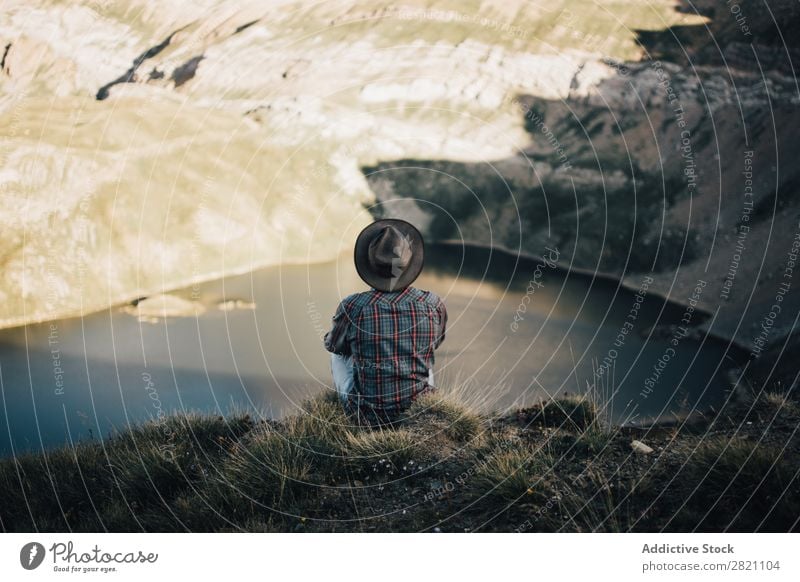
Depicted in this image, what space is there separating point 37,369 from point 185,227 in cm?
1143

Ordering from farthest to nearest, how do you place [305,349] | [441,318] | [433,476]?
1. [305,349]
2. [441,318]
3. [433,476]

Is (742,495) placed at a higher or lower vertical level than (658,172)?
higher

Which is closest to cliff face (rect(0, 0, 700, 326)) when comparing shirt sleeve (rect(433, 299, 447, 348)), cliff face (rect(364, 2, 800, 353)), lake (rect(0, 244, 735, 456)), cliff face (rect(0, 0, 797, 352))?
cliff face (rect(0, 0, 797, 352))

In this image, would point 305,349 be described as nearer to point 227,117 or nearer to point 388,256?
point 227,117

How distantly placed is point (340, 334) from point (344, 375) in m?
0.51

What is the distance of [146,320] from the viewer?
2133cm

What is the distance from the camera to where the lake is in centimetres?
1480

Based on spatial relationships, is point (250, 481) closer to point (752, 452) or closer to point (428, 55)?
point (752, 452)

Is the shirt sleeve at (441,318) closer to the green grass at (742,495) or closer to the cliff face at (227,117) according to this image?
the green grass at (742,495)

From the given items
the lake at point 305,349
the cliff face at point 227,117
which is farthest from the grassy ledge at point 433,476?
the cliff face at point 227,117

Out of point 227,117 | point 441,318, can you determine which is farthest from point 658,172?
point 441,318

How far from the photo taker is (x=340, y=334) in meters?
4.97

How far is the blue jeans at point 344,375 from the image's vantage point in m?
5.23

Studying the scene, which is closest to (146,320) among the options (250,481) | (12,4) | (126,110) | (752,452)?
(126,110)
